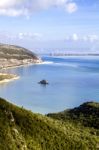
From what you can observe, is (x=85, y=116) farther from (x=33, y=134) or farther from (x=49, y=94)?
(x=49, y=94)

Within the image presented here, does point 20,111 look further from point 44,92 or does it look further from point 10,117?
point 44,92

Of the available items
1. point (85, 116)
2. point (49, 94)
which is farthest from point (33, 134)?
point (49, 94)

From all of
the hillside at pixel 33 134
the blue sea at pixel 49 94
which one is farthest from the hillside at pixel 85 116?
the blue sea at pixel 49 94

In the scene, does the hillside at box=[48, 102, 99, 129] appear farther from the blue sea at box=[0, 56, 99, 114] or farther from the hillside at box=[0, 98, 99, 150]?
the blue sea at box=[0, 56, 99, 114]

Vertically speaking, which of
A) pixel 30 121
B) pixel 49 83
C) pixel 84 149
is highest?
pixel 30 121

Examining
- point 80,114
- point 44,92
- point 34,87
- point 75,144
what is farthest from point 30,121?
point 34,87

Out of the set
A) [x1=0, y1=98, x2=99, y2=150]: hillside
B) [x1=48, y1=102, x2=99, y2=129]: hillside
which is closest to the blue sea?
[x1=48, y1=102, x2=99, y2=129]: hillside

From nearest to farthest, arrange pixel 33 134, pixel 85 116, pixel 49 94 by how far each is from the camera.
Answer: pixel 33 134, pixel 85 116, pixel 49 94

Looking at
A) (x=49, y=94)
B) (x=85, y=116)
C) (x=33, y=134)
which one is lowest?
(x=49, y=94)
